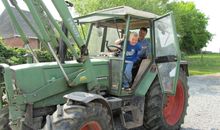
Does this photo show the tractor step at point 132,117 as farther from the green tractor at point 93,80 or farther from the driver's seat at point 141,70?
the driver's seat at point 141,70

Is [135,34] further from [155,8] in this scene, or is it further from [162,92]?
[155,8]

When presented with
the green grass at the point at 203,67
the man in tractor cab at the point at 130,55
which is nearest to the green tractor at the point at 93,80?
the man in tractor cab at the point at 130,55

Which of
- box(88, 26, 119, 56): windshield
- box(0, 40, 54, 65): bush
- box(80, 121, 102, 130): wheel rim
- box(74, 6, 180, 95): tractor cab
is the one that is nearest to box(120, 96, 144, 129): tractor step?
box(74, 6, 180, 95): tractor cab

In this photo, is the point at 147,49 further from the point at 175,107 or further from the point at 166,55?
the point at 175,107

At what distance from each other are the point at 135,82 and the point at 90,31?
1520mm

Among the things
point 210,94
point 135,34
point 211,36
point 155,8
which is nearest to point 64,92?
point 135,34

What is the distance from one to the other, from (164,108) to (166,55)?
3.78ft

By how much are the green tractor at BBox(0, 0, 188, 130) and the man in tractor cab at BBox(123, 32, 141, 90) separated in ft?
0.47

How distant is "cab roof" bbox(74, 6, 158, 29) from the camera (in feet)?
21.8

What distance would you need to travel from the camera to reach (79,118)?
5148mm

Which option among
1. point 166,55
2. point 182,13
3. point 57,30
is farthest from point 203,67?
point 57,30

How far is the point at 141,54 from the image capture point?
7.14 metres

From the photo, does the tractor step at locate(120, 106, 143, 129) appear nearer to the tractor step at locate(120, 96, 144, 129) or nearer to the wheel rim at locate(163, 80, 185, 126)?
the tractor step at locate(120, 96, 144, 129)

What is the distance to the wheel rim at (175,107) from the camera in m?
7.74
